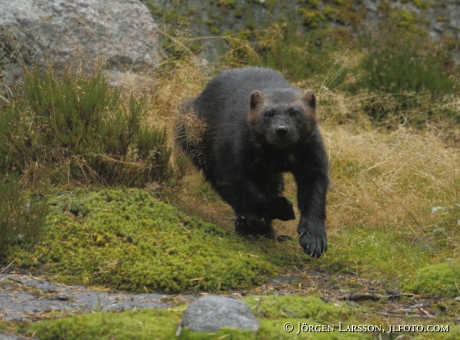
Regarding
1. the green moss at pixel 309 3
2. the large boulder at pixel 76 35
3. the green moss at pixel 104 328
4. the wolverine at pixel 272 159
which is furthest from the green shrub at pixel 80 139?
the green moss at pixel 309 3

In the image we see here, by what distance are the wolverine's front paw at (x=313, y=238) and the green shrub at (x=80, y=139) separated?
127cm

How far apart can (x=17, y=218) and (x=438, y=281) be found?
2942mm

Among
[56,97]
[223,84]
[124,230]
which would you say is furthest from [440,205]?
[56,97]

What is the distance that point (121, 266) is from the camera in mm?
5457

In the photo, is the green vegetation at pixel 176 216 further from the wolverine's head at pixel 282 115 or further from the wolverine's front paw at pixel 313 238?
the wolverine's head at pixel 282 115

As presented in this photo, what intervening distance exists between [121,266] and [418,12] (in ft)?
28.0

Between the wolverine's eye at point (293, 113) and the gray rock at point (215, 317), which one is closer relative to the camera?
the gray rock at point (215, 317)

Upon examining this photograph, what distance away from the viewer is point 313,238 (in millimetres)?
6355

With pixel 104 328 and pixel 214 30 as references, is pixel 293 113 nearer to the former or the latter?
pixel 104 328

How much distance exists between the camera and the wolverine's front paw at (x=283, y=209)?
269 inches

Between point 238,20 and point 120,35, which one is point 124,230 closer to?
point 120,35

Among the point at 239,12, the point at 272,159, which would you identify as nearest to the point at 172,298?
the point at 272,159

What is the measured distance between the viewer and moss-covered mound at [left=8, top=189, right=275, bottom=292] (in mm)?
5426

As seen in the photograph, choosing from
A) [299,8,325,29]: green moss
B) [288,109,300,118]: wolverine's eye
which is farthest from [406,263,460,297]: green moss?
[299,8,325,29]: green moss
